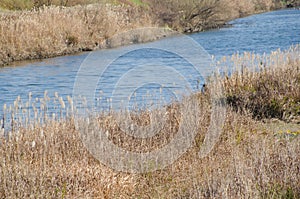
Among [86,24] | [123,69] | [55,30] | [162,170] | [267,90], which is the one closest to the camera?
[162,170]

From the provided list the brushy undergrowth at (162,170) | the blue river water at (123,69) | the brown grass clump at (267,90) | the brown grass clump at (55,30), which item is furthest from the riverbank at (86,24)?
the brushy undergrowth at (162,170)

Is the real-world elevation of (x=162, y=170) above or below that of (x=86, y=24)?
above

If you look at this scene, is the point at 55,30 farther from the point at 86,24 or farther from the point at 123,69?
the point at 123,69

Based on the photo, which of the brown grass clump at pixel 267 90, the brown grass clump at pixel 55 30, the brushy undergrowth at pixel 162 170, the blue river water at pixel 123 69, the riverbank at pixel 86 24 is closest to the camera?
the brushy undergrowth at pixel 162 170

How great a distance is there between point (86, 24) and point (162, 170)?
21.0 m

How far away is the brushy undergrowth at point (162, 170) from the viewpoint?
547 cm

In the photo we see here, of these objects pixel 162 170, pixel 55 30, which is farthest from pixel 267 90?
pixel 55 30

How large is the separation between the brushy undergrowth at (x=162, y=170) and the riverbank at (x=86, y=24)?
14.8 meters

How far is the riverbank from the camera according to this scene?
910 inches

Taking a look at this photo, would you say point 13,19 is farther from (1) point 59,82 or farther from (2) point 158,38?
(2) point 158,38

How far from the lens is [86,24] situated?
27.1 meters

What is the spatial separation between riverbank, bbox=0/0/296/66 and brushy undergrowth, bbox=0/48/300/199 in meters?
14.8

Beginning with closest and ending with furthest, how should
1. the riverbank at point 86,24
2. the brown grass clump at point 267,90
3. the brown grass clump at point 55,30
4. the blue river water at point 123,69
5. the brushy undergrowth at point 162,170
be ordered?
the brushy undergrowth at point 162,170
the brown grass clump at point 267,90
the blue river water at point 123,69
the brown grass clump at point 55,30
the riverbank at point 86,24

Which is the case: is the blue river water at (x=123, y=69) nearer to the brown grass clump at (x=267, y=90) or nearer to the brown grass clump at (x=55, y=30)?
the brown grass clump at (x=55, y=30)
